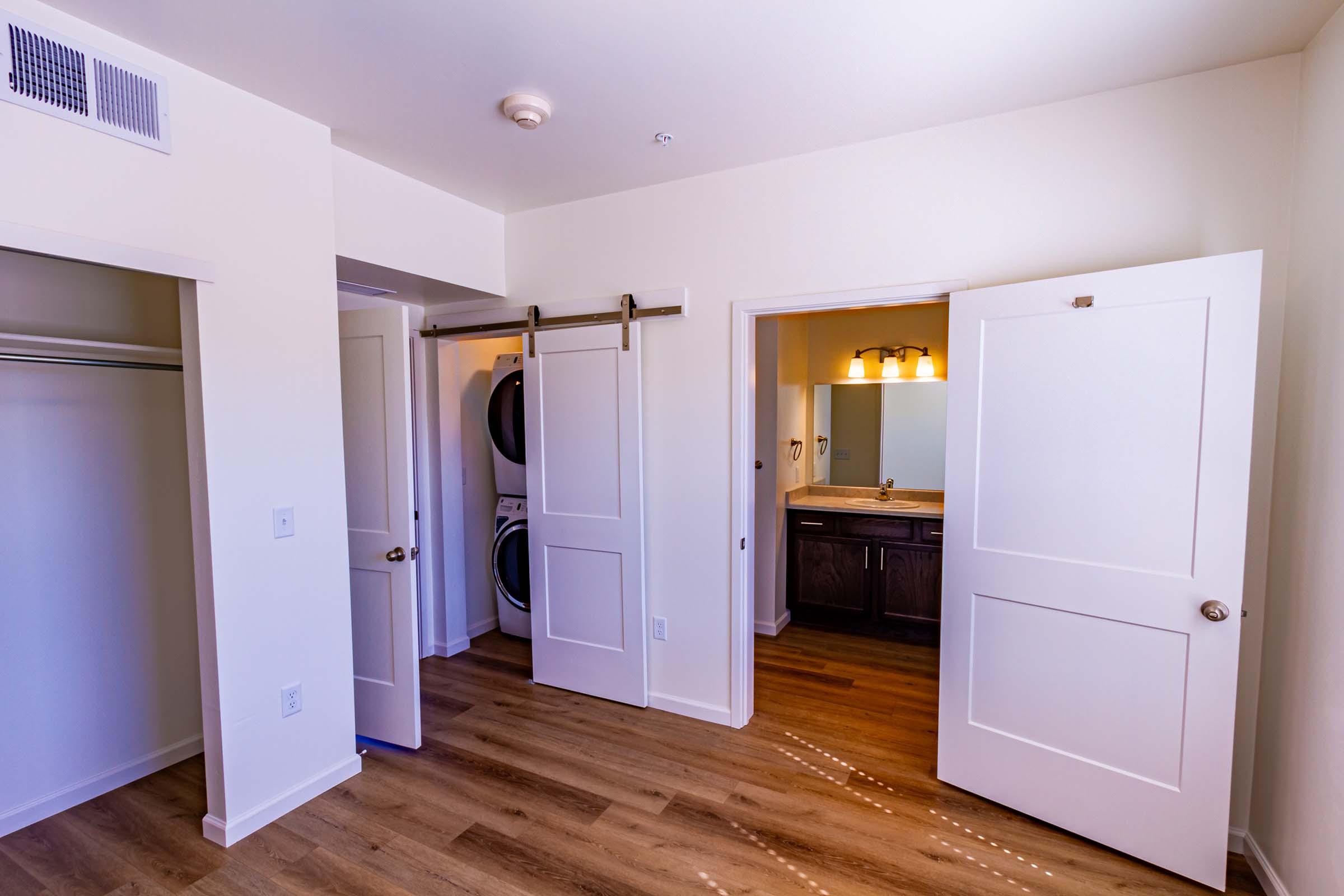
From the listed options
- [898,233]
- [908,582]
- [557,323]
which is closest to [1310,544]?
[898,233]

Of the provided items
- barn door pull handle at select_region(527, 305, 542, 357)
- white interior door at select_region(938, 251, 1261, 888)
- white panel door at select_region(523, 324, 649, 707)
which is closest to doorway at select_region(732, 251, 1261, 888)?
white interior door at select_region(938, 251, 1261, 888)

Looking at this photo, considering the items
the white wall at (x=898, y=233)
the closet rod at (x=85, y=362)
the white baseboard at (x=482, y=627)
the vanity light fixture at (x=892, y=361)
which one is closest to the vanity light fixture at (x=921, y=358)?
the vanity light fixture at (x=892, y=361)

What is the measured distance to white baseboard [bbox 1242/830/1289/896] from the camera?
177 centimetres

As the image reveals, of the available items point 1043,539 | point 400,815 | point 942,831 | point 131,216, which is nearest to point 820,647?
point 942,831

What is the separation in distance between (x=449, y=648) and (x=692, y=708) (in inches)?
67.5

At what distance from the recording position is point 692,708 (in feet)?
9.88

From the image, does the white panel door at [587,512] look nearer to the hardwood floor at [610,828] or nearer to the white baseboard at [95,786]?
the hardwood floor at [610,828]

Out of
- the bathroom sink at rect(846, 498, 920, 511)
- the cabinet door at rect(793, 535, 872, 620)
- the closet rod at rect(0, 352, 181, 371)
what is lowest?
the cabinet door at rect(793, 535, 872, 620)

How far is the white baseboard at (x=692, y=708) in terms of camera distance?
2938 millimetres

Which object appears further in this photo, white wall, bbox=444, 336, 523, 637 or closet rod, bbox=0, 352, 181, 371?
white wall, bbox=444, 336, 523, 637

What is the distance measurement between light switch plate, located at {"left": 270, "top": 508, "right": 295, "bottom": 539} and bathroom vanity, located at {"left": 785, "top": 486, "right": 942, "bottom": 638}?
295 cm

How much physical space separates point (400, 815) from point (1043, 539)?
253 cm

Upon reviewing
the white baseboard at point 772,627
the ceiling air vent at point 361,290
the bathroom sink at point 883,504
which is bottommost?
the white baseboard at point 772,627

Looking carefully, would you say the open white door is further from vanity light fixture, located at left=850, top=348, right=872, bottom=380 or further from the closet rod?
vanity light fixture, located at left=850, top=348, right=872, bottom=380
